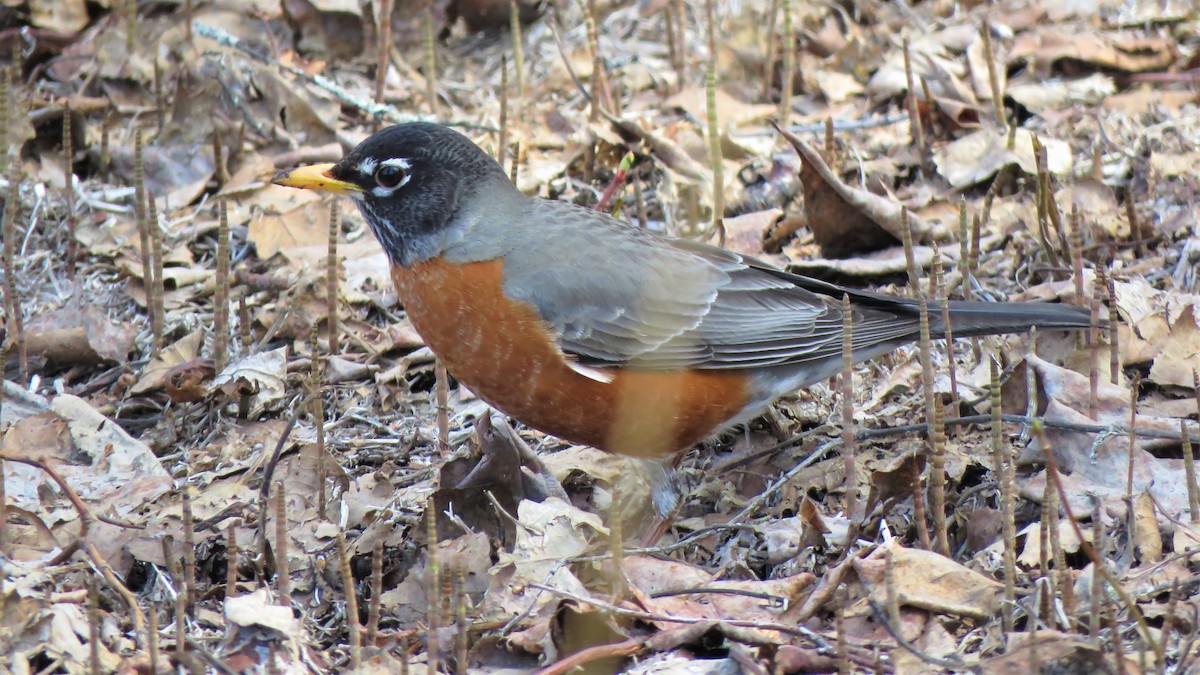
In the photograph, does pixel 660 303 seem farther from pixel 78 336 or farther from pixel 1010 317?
pixel 78 336

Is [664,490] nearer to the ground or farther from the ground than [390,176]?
nearer to the ground

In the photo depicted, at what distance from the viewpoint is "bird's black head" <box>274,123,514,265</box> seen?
4855mm

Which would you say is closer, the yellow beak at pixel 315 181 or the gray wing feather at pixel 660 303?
the gray wing feather at pixel 660 303

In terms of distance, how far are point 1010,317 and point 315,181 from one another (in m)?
2.61

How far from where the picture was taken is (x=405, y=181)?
4.92 metres

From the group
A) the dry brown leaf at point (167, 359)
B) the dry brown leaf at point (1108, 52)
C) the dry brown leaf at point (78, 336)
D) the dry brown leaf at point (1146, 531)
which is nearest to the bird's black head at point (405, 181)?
the dry brown leaf at point (167, 359)

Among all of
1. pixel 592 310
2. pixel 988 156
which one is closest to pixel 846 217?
pixel 988 156

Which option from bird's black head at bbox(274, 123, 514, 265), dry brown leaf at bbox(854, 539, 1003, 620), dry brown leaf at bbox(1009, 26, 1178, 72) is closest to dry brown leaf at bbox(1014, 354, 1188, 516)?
dry brown leaf at bbox(854, 539, 1003, 620)

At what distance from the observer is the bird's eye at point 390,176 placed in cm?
489

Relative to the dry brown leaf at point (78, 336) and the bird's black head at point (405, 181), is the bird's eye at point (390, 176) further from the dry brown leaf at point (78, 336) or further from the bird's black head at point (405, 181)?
the dry brown leaf at point (78, 336)

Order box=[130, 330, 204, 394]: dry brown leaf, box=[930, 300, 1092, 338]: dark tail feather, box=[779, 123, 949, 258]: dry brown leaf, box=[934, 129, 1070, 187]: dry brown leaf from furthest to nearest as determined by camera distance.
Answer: box=[934, 129, 1070, 187]: dry brown leaf, box=[779, 123, 949, 258]: dry brown leaf, box=[130, 330, 204, 394]: dry brown leaf, box=[930, 300, 1092, 338]: dark tail feather

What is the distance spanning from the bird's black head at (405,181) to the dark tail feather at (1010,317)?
1863mm

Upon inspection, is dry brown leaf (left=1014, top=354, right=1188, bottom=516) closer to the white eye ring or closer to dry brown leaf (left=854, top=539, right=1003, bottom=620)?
dry brown leaf (left=854, top=539, right=1003, bottom=620)

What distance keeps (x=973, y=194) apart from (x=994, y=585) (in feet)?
9.88
